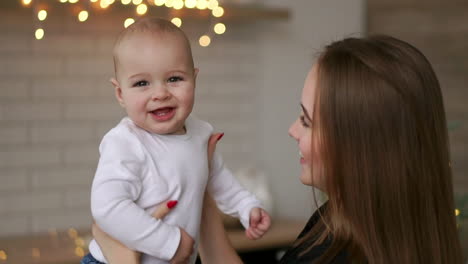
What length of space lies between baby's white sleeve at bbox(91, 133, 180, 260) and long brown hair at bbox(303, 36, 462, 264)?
359mm

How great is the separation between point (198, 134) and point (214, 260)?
0.38 m

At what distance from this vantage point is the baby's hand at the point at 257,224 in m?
1.87

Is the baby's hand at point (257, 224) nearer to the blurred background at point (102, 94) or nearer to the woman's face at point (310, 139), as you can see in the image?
the woman's face at point (310, 139)

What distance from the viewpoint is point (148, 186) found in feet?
5.55

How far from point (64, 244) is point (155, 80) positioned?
2008 millimetres

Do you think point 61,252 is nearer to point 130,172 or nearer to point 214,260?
point 214,260

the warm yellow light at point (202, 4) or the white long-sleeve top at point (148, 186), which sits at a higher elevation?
the warm yellow light at point (202, 4)

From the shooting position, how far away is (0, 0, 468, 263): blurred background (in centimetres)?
353

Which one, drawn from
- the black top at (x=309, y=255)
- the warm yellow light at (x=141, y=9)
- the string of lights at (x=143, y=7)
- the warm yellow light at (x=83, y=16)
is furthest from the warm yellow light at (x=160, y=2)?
the black top at (x=309, y=255)

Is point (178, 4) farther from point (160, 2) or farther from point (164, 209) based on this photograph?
point (164, 209)

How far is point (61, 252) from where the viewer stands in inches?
130

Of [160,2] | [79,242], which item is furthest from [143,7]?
[79,242]

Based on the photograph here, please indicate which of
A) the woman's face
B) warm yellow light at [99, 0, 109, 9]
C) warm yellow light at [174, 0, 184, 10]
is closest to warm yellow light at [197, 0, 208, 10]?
warm yellow light at [174, 0, 184, 10]

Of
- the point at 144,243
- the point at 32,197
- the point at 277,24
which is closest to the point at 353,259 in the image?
the point at 144,243
